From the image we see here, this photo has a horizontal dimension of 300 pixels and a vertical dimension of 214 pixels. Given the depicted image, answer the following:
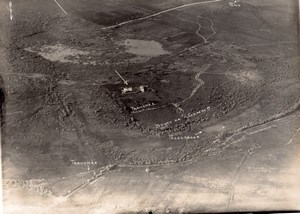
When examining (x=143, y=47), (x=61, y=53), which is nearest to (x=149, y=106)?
(x=143, y=47)

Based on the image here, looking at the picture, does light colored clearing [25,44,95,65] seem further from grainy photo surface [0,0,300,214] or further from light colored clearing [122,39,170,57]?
light colored clearing [122,39,170,57]

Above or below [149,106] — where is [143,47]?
above

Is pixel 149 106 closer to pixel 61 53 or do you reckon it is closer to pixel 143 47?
pixel 143 47

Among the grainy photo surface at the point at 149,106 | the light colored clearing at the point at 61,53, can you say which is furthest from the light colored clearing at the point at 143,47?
the light colored clearing at the point at 61,53

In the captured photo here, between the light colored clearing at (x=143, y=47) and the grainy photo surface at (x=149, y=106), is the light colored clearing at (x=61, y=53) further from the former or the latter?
the light colored clearing at (x=143, y=47)

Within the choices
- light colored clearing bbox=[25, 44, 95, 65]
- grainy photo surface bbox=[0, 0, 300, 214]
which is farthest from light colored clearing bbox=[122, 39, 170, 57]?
light colored clearing bbox=[25, 44, 95, 65]

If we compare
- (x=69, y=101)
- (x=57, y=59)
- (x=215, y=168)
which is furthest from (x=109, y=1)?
(x=215, y=168)
